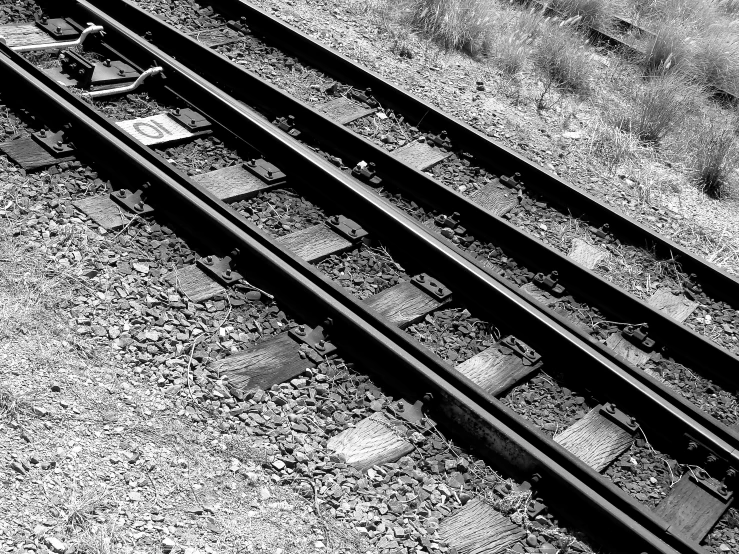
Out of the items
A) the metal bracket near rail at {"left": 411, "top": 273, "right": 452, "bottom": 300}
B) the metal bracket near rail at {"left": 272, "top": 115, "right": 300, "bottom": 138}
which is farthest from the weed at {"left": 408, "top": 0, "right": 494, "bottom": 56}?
the metal bracket near rail at {"left": 411, "top": 273, "right": 452, "bottom": 300}

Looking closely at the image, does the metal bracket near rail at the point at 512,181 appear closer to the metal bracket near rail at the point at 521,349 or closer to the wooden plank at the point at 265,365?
the metal bracket near rail at the point at 521,349

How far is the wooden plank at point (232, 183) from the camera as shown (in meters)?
6.25

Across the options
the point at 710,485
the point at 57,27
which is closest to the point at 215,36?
the point at 57,27

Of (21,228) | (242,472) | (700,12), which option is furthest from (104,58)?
(700,12)

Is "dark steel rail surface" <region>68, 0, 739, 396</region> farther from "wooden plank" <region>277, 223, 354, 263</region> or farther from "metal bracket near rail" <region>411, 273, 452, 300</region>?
"wooden plank" <region>277, 223, 354, 263</region>

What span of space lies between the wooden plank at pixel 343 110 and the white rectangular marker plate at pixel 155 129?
132 cm

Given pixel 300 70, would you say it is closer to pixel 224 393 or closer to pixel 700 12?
pixel 224 393

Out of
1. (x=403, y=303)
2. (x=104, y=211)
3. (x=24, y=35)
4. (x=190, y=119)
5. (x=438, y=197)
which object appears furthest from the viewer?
(x=24, y=35)

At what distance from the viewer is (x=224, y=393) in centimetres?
466

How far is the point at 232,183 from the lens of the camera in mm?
6387

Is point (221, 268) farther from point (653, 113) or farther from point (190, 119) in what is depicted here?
point (653, 113)

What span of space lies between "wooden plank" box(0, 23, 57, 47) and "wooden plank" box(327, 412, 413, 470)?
191 inches

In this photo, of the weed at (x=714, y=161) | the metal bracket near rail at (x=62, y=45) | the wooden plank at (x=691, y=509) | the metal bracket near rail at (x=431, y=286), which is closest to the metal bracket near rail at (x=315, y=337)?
the metal bracket near rail at (x=431, y=286)

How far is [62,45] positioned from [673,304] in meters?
5.29
